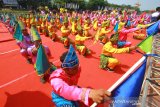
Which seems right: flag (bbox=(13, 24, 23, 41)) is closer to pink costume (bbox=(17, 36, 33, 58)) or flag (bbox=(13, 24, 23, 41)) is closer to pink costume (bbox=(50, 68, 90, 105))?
pink costume (bbox=(17, 36, 33, 58))

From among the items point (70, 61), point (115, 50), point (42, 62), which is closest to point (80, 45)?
point (115, 50)

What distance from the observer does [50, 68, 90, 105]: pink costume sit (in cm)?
188

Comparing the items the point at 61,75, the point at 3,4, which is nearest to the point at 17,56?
the point at 61,75

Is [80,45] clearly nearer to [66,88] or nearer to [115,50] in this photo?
[115,50]

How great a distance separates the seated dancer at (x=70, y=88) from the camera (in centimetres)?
164

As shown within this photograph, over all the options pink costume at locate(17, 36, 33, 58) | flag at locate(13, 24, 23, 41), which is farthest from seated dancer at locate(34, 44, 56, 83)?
pink costume at locate(17, 36, 33, 58)

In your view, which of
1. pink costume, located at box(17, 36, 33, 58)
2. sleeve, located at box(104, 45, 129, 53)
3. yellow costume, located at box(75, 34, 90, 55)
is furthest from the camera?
yellow costume, located at box(75, 34, 90, 55)

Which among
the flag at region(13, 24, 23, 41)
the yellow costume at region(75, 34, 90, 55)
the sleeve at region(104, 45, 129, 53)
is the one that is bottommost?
the yellow costume at region(75, 34, 90, 55)

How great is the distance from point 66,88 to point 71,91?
0.11 meters

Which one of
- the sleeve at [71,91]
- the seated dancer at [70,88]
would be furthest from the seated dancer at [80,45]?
the sleeve at [71,91]

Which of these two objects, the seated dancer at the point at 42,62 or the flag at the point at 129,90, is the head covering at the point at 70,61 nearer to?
the flag at the point at 129,90

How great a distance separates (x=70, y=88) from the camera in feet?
6.57

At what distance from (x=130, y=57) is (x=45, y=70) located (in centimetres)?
512

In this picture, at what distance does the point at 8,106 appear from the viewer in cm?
429
